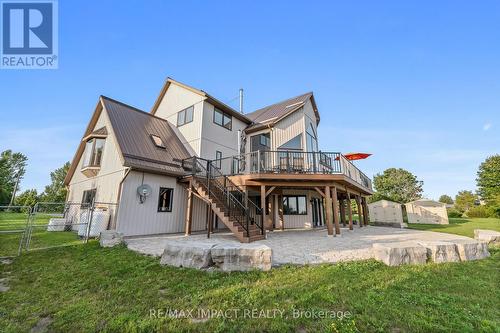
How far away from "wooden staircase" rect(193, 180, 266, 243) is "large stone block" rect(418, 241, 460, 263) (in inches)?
216

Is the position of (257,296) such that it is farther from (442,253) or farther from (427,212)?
(427,212)

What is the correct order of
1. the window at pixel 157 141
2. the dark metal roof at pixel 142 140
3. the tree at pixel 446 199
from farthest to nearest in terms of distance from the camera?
1. the tree at pixel 446 199
2. the window at pixel 157 141
3. the dark metal roof at pixel 142 140

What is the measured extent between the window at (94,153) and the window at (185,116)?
466 centimetres

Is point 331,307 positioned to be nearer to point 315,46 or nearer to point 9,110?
point 315,46

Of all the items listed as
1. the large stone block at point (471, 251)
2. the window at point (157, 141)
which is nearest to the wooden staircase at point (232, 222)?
the window at point (157, 141)

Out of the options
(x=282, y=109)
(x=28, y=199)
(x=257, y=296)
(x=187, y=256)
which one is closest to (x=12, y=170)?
(x=28, y=199)

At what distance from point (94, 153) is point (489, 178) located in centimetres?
5029

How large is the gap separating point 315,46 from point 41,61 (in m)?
12.9

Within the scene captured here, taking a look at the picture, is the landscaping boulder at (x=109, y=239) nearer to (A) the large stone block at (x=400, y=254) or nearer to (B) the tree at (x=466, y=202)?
(A) the large stone block at (x=400, y=254)

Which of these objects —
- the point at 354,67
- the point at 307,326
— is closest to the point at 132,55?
the point at 354,67

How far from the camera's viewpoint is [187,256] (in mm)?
5121

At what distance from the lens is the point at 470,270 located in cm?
500

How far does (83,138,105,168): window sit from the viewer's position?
461 inches

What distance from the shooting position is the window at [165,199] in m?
10.9
